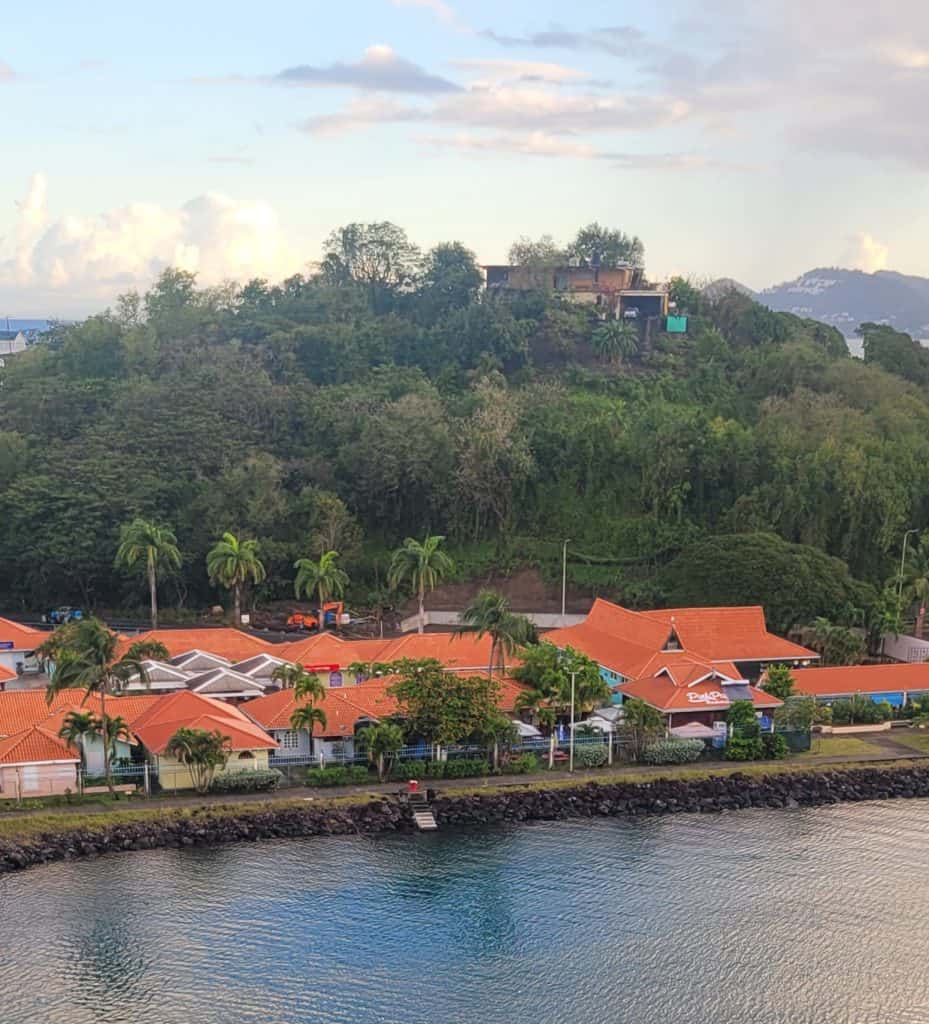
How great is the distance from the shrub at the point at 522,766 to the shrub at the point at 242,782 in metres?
8.33

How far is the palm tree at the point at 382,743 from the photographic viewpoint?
132ft

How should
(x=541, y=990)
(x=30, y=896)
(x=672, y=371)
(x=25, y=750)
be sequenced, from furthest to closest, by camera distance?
(x=672, y=371) → (x=25, y=750) → (x=30, y=896) → (x=541, y=990)

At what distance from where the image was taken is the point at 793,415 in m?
69.9

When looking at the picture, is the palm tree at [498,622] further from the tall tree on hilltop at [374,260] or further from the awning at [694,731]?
the tall tree on hilltop at [374,260]

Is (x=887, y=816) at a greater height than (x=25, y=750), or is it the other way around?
(x=25, y=750)

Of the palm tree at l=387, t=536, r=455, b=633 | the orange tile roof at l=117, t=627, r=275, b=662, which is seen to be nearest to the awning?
the palm tree at l=387, t=536, r=455, b=633

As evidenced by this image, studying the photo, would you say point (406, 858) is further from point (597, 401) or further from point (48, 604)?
point (597, 401)

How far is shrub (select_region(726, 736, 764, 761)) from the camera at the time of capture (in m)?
44.0

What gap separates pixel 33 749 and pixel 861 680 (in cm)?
3239

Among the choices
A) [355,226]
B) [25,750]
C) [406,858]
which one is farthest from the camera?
[355,226]

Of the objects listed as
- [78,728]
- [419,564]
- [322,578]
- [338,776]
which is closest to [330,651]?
[419,564]

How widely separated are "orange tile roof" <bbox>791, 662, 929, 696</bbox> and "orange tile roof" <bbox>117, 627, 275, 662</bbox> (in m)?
23.3

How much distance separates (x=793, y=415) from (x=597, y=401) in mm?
14523

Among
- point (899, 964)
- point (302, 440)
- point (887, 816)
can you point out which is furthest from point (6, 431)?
point (899, 964)
